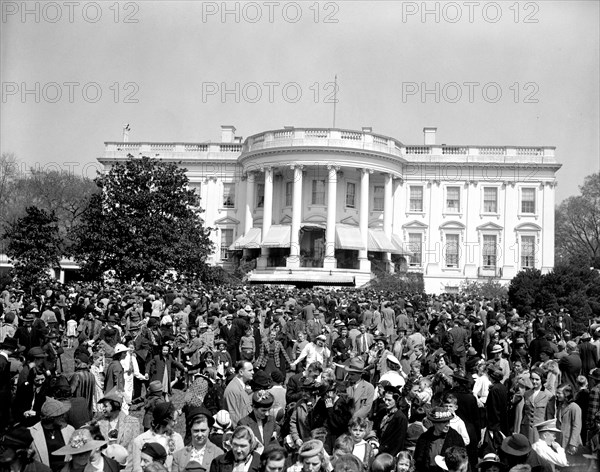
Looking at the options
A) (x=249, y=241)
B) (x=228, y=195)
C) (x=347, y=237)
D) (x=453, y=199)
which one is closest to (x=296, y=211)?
(x=347, y=237)

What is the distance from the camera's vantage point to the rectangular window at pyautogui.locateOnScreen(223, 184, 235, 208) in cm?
5341

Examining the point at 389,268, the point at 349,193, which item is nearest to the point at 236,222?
the point at 349,193

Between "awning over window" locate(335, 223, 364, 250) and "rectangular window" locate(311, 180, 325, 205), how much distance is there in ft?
7.24

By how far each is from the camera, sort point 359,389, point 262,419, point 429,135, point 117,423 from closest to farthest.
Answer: point 117,423 < point 262,419 < point 359,389 < point 429,135

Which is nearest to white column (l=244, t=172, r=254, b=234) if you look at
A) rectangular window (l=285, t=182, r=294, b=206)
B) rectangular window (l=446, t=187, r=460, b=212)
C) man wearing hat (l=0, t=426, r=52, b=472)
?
rectangular window (l=285, t=182, r=294, b=206)

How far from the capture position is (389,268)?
159ft

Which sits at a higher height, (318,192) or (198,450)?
(318,192)

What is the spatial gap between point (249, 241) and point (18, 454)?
43.8 meters

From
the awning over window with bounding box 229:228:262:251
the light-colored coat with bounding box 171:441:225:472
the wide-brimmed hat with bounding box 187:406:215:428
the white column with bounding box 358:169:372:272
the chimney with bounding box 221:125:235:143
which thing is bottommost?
the light-colored coat with bounding box 171:441:225:472

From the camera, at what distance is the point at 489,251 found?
5175 cm

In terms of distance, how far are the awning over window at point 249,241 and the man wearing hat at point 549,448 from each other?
41.8 metres

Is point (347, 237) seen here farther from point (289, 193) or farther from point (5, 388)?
point (5, 388)

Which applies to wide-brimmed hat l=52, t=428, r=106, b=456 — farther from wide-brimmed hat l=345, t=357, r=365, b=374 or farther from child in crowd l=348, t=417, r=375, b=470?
wide-brimmed hat l=345, t=357, r=365, b=374

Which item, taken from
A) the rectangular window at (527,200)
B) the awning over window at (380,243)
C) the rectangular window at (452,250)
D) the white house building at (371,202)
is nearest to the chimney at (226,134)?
the white house building at (371,202)
